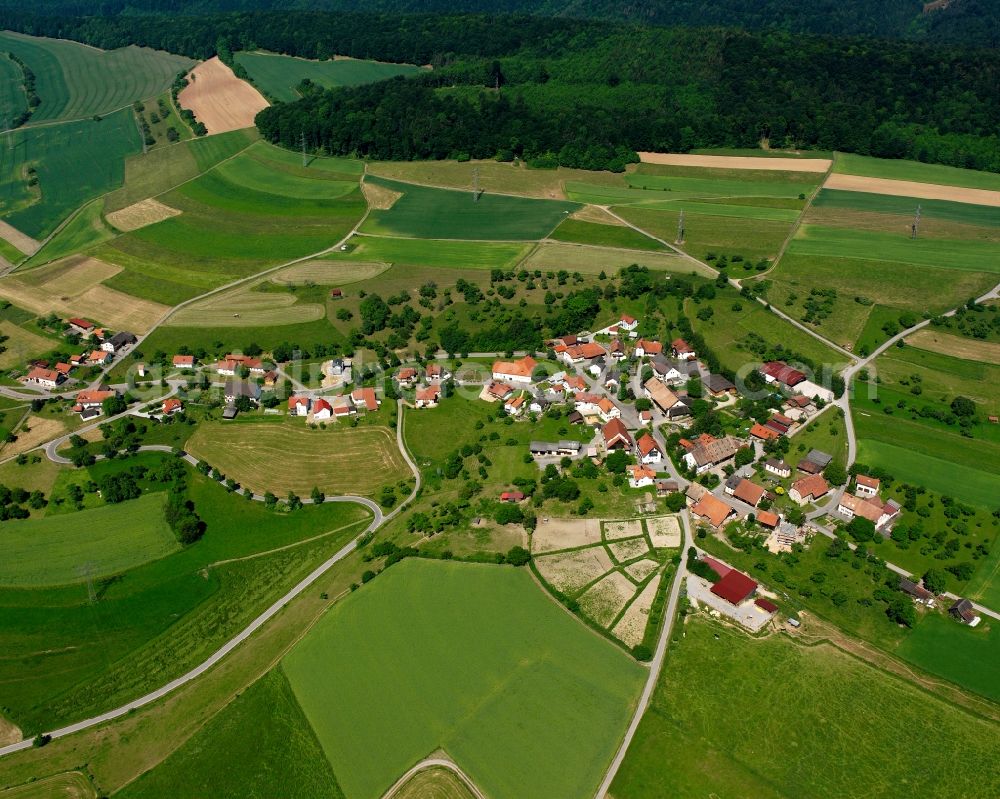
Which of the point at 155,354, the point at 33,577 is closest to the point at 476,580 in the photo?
the point at 33,577

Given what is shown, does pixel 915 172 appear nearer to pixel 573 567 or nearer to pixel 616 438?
pixel 616 438

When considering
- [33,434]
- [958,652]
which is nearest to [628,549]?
[958,652]

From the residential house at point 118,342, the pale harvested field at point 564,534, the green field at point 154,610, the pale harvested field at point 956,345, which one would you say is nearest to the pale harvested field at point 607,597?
the pale harvested field at point 564,534

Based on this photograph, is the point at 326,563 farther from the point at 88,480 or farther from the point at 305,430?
the point at 88,480

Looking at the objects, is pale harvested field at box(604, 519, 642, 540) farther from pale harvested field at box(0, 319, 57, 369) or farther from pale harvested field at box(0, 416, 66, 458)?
pale harvested field at box(0, 319, 57, 369)

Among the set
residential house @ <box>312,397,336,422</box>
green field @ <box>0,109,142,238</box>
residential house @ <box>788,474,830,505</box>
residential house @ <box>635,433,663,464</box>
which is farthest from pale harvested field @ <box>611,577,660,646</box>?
green field @ <box>0,109,142,238</box>

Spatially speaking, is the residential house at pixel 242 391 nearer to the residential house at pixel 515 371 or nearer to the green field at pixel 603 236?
the residential house at pixel 515 371
